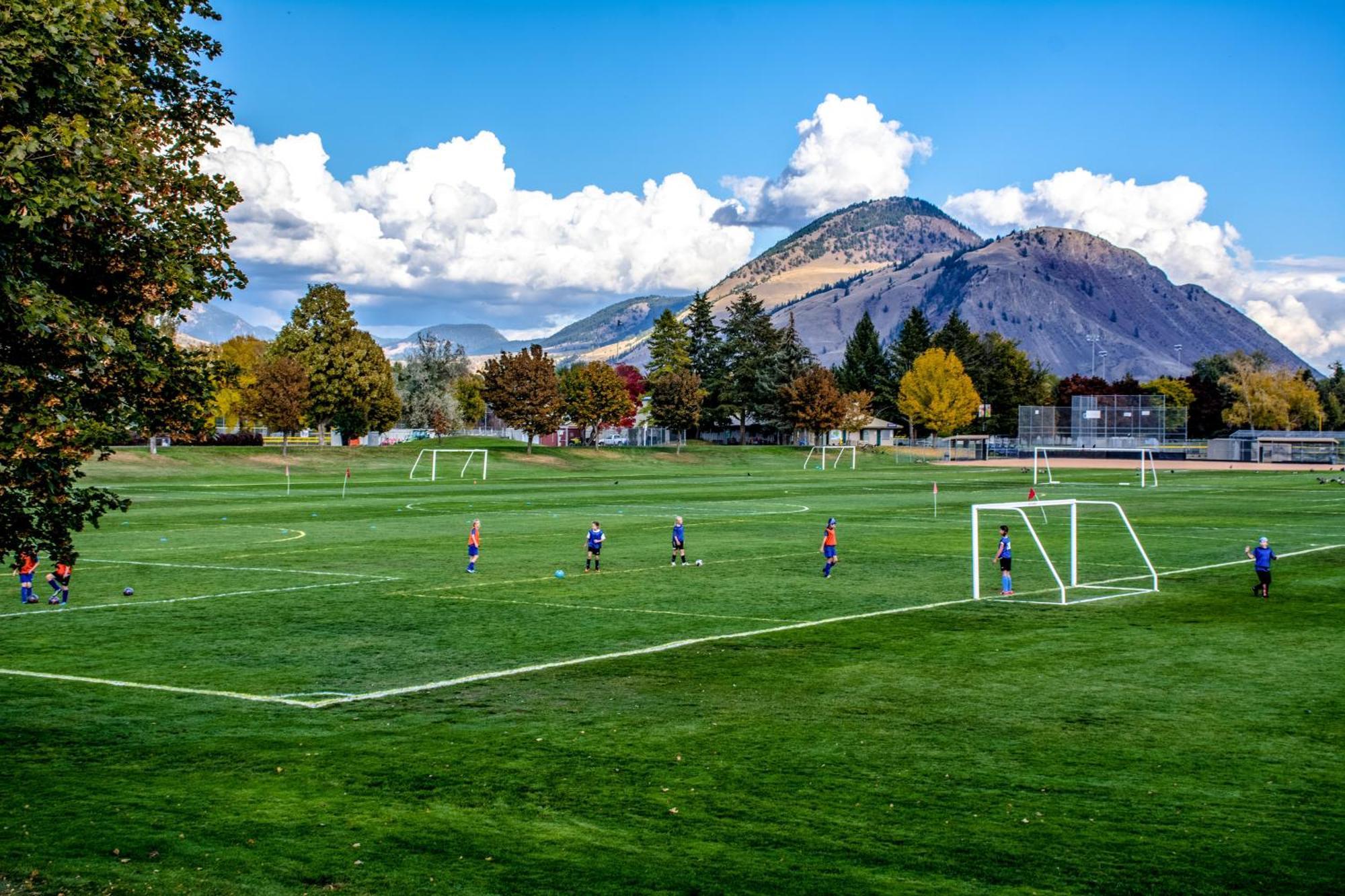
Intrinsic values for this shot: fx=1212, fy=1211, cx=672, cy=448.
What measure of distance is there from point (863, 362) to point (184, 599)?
157m

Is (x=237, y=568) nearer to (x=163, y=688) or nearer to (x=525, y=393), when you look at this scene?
(x=163, y=688)

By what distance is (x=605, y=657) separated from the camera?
21.8m

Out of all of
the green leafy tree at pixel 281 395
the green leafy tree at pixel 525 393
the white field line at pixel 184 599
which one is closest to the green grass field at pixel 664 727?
the white field line at pixel 184 599

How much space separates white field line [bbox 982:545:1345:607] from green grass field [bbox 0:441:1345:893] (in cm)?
42

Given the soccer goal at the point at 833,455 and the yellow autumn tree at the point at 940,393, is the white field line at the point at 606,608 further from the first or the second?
the yellow autumn tree at the point at 940,393

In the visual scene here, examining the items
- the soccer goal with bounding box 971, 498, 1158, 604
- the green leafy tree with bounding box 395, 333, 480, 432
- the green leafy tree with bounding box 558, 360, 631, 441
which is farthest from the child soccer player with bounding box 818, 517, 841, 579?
the green leafy tree with bounding box 395, 333, 480, 432

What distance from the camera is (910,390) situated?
15988 centimetres

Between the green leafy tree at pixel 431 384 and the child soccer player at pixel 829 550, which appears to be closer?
the child soccer player at pixel 829 550

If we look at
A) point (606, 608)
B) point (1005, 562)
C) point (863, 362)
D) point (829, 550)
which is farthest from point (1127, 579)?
point (863, 362)

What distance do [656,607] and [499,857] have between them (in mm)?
16162

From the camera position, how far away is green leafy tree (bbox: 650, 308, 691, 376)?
14750cm

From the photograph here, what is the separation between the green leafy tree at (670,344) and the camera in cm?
14750

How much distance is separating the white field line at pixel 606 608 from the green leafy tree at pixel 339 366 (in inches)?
3352

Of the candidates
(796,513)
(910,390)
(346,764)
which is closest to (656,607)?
(346,764)
